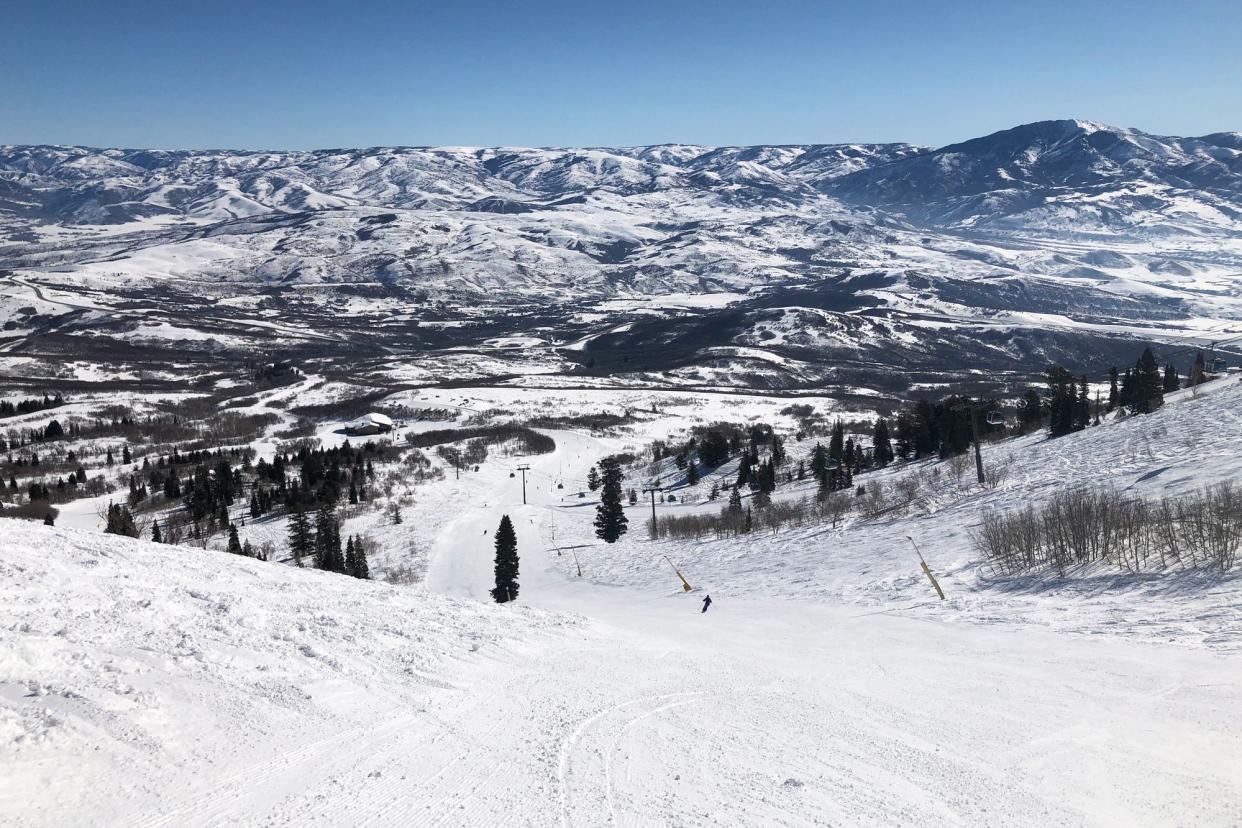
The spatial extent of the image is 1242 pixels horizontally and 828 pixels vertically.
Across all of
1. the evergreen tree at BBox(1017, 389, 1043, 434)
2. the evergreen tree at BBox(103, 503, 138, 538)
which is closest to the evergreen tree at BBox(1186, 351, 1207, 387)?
the evergreen tree at BBox(1017, 389, 1043, 434)

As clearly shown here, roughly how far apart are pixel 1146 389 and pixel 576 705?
250 ft

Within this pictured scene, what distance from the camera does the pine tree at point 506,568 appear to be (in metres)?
49.9

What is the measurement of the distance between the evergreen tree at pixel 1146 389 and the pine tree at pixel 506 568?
53.5m

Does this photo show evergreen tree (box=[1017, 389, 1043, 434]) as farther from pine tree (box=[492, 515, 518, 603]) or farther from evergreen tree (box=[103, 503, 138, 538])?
evergreen tree (box=[103, 503, 138, 538])

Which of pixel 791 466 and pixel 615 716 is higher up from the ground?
pixel 615 716

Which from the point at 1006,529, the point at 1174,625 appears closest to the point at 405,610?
the point at 1174,625

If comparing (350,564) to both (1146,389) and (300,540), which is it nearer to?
(300,540)

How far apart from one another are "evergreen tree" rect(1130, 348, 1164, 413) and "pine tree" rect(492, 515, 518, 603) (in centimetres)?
5351

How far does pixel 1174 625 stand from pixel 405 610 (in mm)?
19590

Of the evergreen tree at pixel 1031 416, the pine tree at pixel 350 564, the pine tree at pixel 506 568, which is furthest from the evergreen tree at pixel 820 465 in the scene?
the pine tree at pixel 350 564

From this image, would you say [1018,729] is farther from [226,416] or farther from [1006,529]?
[226,416]

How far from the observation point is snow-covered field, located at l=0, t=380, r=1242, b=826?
34.2 feet

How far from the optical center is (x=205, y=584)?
19.2 m

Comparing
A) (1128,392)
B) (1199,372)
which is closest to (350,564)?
(1128,392)
